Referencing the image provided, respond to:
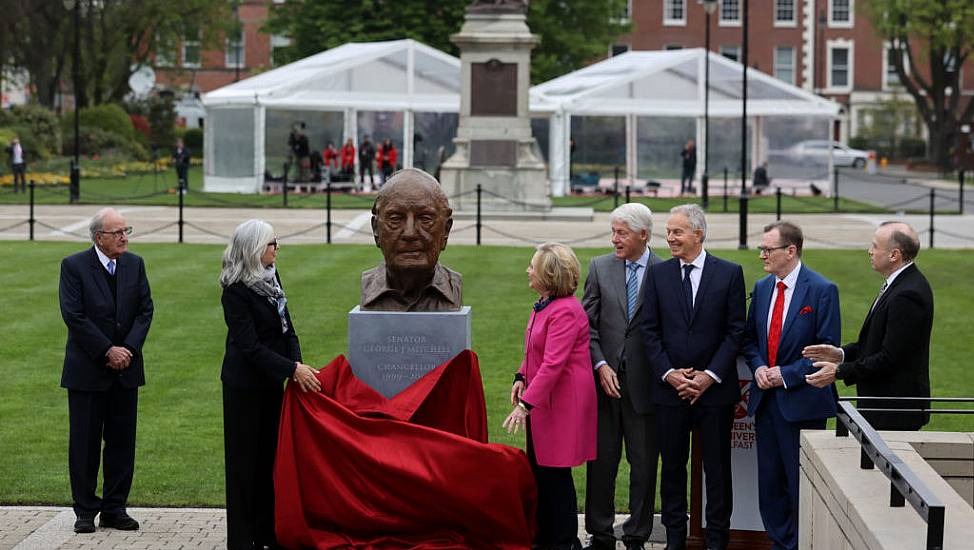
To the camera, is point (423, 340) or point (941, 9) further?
point (941, 9)

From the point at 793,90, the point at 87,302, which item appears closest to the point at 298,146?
the point at 793,90

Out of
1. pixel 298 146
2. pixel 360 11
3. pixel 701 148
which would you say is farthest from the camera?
pixel 360 11

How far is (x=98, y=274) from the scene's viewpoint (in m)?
9.14

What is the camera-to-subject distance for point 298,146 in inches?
1647

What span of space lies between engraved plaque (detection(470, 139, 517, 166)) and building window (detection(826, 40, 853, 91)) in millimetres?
53893

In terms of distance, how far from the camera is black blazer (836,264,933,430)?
819 cm

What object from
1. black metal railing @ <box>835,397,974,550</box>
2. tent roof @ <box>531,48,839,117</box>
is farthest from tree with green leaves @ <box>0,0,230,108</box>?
black metal railing @ <box>835,397,974,550</box>

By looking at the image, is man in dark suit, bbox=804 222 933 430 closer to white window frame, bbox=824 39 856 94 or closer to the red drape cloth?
the red drape cloth

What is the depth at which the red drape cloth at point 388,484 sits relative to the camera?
8.31 meters

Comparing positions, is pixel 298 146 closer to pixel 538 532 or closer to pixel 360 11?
pixel 360 11

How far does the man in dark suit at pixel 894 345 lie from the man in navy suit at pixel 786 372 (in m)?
0.14

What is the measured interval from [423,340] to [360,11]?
152 ft

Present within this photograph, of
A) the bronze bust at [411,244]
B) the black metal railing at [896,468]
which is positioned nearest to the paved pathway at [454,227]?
the bronze bust at [411,244]

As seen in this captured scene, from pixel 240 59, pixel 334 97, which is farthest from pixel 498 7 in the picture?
pixel 240 59
